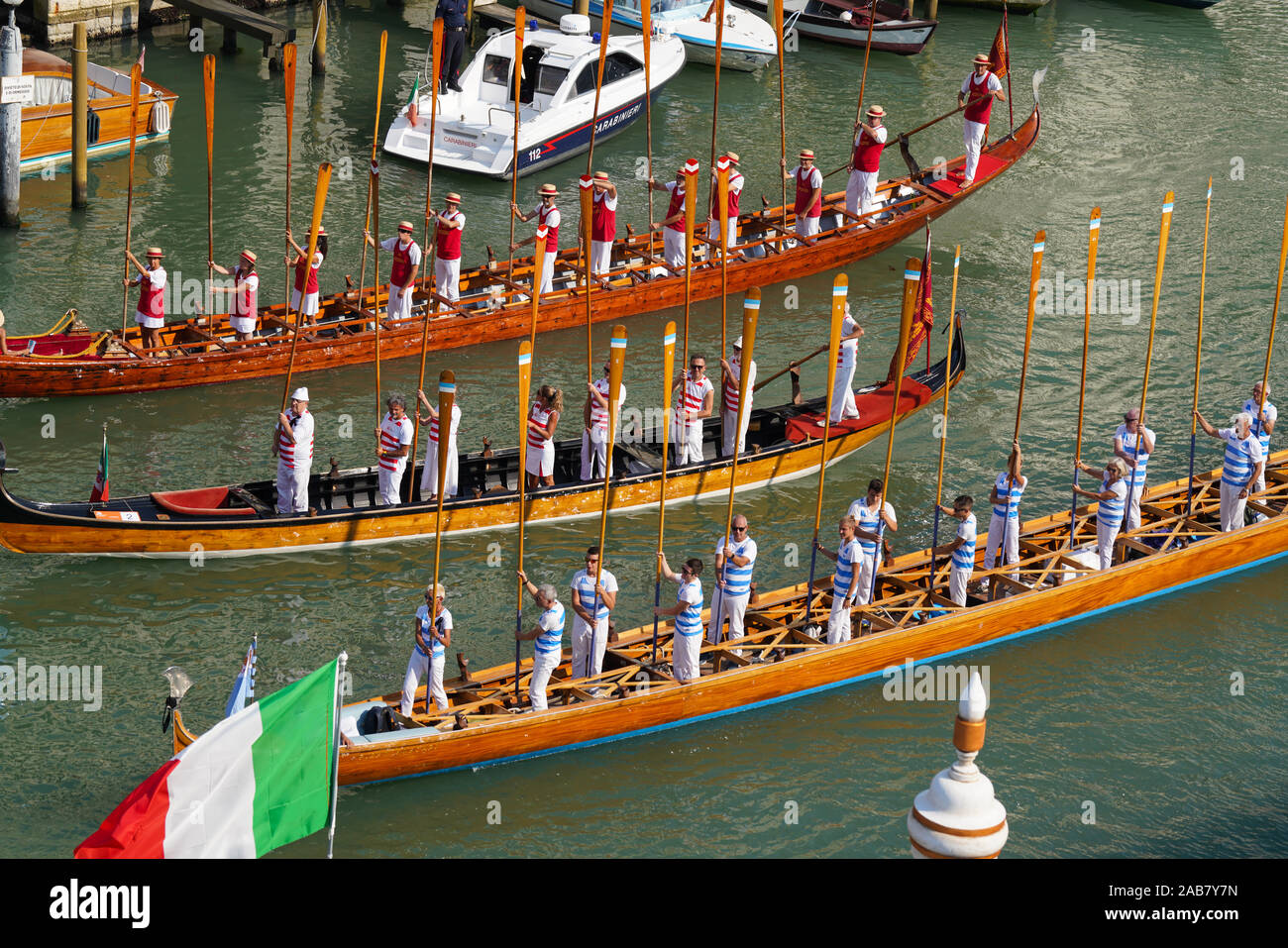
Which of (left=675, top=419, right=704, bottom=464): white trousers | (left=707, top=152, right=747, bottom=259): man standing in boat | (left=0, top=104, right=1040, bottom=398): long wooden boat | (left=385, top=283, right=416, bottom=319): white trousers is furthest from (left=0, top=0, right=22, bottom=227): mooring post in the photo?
(left=675, top=419, right=704, bottom=464): white trousers

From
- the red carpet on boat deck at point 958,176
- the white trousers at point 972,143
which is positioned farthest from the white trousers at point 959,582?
the white trousers at point 972,143

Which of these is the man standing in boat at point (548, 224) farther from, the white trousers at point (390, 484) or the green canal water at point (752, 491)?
the white trousers at point (390, 484)

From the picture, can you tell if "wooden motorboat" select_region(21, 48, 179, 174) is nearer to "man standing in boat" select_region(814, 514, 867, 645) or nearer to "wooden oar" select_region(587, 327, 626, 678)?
"wooden oar" select_region(587, 327, 626, 678)

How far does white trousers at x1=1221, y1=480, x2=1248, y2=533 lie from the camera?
65.9 feet

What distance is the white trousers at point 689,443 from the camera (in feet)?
69.1

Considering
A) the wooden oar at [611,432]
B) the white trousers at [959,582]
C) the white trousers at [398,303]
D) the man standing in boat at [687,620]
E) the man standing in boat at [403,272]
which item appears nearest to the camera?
the man standing in boat at [687,620]

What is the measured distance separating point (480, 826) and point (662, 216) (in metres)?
15.8

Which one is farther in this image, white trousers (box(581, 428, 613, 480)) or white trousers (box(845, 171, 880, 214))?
white trousers (box(845, 171, 880, 214))

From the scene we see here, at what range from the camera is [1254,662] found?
1855 cm

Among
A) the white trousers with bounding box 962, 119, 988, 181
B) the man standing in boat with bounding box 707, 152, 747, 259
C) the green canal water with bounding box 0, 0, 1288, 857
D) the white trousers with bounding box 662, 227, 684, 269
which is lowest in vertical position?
the green canal water with bounding box 0, 0, 1288, 857

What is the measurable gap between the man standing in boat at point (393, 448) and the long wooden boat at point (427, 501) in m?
0.29

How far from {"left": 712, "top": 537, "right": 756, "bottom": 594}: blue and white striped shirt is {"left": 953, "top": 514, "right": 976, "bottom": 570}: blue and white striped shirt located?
2.28 meters
